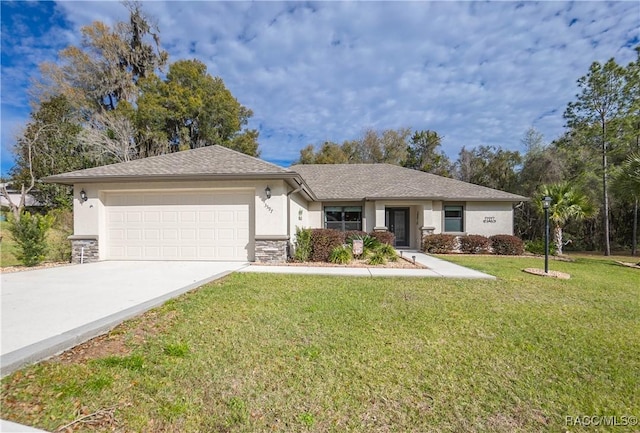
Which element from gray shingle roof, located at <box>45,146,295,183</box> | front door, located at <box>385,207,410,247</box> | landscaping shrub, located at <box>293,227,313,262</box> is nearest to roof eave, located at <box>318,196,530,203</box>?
front door, located at <box>385,207,410,247</box>

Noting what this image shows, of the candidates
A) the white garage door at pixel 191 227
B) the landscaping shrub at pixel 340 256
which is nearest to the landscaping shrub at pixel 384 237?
the landscaping shrub at pixel 340 256

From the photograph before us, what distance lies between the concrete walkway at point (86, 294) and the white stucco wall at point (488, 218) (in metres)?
6.94

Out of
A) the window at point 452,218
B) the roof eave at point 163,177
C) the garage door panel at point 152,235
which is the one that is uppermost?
the roof eave at point 163,177

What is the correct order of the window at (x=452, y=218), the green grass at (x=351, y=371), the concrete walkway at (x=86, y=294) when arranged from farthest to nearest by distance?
the window at (x=452, y=218) → the concrete walkway at (x=86, y=294) → the green grass at (x=351, y=371)

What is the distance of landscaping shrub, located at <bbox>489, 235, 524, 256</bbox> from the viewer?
1286 centimetres

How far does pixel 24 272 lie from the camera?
7.16 meters

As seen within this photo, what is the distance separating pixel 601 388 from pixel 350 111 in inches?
838

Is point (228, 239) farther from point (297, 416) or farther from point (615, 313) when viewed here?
point (615, 313)

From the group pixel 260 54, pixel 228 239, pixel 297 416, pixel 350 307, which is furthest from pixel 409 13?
pixel 297 416

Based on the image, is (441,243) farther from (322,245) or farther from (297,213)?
(297,213)

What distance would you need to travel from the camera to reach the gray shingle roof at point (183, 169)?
348 inches

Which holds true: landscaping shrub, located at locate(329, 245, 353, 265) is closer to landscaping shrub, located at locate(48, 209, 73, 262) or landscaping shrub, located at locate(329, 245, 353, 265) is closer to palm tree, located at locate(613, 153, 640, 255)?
landscaping shrub, located at locate(48, 209, 73, 262)

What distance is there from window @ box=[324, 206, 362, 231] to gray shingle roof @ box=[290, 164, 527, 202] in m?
0.76

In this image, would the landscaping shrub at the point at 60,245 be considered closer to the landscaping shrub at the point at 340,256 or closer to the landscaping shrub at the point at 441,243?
the landscaping shrub at the point at 340,256
